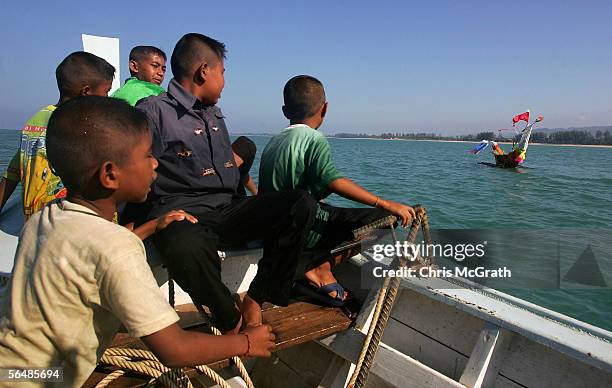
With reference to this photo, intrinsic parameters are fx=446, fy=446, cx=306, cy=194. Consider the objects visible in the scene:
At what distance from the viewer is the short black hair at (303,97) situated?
8.90 feet

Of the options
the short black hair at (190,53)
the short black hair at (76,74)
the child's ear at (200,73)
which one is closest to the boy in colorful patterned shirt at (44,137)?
the short black hair at (76,74)

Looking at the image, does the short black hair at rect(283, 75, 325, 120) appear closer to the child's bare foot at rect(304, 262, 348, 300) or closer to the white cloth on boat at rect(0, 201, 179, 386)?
the child's bare foot at rect(304, 262, 348, 300)

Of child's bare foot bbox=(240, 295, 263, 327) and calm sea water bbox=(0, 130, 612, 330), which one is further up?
child's bare foot bbox=(240, 295, 263, 327)

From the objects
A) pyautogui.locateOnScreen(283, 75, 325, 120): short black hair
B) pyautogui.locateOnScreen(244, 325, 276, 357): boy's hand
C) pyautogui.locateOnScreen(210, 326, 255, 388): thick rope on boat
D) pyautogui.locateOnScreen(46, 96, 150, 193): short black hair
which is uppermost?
pyautogui.locateOnScreen(283, 75, 325, 120): short black hair

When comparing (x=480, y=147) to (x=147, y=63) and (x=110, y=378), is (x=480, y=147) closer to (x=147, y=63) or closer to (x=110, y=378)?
(x=147, y=63)

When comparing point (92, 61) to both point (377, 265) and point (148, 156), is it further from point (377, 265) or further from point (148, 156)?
point (377, 265)

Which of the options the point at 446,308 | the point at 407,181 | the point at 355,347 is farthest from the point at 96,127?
the point at 407,181

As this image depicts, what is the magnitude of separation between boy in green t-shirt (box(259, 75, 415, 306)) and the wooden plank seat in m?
0.09

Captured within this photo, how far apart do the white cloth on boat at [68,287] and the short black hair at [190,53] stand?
4.56 ft

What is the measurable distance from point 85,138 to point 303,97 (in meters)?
1.61

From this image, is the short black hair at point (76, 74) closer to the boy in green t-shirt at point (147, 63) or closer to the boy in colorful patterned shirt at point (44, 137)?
the boy in colorful patterned shirt at point (44, 137)

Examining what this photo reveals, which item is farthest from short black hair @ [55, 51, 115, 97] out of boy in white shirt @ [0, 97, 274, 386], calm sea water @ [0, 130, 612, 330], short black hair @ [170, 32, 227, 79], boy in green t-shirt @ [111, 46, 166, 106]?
calm sea water @ [0, 130, 612, 330]

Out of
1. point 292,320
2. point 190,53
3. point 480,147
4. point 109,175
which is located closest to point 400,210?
Result: point 292,320

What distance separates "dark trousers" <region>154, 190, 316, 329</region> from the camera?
79.4 inches
